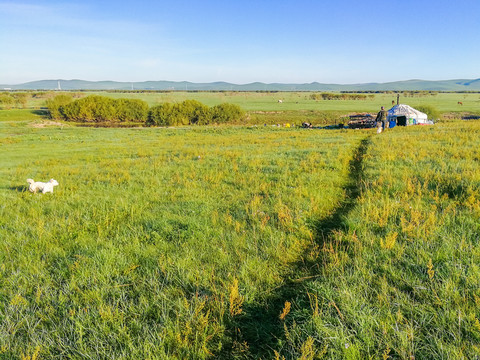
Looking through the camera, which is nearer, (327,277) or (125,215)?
(327,277)

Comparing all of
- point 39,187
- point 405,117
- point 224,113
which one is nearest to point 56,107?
point 224,113

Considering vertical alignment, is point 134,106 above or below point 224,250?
above

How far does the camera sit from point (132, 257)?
5109mm

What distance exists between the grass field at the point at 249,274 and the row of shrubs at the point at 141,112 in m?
64.5

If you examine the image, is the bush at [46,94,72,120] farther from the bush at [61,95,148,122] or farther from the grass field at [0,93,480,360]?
the grass field at [0,93,480,360]

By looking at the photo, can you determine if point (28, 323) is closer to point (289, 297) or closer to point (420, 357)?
point (289, 297)

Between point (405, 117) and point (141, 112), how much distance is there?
62.0 meters

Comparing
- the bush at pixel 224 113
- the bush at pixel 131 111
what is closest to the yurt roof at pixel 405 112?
the bush at pixel 224 113

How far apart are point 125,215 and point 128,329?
4.49 metres

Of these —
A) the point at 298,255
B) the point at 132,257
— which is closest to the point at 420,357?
the point at 298,255

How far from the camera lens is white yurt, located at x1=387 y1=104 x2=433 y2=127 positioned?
38656 mm

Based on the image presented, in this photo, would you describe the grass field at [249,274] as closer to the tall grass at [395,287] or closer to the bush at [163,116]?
the tall grass at [395,287]

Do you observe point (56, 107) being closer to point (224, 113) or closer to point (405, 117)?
point (224, 113)

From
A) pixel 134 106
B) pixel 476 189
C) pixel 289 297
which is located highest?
pixel 134 106
